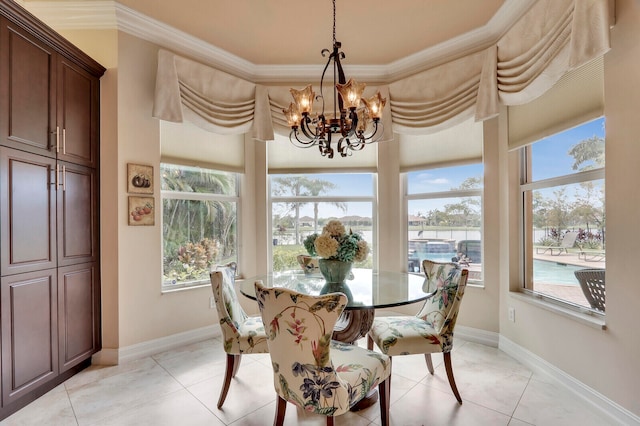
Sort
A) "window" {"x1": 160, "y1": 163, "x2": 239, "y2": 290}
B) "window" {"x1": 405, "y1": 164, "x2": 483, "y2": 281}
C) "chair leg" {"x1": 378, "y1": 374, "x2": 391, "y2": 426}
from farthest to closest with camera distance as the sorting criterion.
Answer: "window" {"x1": 405, "y1": 164, "x2": 483, "y2": 281} → "window" {"x1": 160, "y1": 163, "x2": 239, "y2": 290} → "chair leg" {"x1": 378, "y1": 374, "x2": 391, "y2": 426}

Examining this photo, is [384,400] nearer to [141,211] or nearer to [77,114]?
[141,211]

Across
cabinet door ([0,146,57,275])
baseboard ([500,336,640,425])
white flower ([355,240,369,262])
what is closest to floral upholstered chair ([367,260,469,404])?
white flower ([355,240,369,262])

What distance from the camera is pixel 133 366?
244cm

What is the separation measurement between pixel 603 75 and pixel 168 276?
3630 mm

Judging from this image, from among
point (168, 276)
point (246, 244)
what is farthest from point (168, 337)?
point (246, 244)

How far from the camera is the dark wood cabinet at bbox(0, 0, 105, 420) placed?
1.80m

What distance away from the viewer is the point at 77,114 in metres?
2.29

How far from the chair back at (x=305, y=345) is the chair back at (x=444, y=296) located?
0.89 meters

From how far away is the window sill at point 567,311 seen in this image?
6.10 feet

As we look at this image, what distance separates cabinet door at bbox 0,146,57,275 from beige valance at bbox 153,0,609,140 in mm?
958

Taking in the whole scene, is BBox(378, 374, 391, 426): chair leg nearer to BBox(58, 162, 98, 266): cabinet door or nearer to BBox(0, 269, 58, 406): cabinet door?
BBox(0, 269, 58, 406): cabinet door

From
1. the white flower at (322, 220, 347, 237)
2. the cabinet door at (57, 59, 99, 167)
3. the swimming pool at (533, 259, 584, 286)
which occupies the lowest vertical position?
the swimming pool at (533, 259, 584, 286)

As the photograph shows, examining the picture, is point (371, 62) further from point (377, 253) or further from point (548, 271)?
point (548, 271)

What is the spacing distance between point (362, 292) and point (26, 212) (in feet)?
7.20
